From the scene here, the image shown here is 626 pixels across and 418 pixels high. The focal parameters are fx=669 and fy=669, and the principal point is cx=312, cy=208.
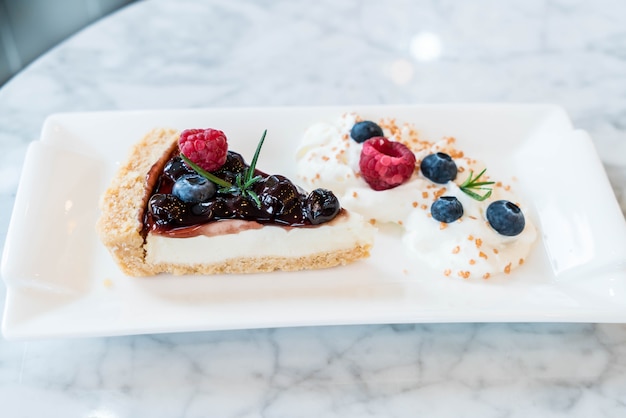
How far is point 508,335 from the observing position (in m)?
2.15

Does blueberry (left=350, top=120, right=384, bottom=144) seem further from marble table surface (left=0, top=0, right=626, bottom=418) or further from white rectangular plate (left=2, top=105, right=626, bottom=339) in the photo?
marble table surface (left=0, top=0, right=626, bottom=418)

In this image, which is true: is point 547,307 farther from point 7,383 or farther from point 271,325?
point 7,383

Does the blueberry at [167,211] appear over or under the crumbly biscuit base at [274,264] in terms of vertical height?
over

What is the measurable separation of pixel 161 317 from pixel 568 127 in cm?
174

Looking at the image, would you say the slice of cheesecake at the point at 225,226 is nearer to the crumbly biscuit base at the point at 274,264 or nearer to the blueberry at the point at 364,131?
the crumbly biscuit base at the point at 274,264

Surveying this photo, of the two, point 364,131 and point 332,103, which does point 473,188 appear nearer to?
point 364,131

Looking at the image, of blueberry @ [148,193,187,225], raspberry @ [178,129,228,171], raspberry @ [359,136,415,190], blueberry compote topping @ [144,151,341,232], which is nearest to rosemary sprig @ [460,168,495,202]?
raspberry @ [359,136,415,190]

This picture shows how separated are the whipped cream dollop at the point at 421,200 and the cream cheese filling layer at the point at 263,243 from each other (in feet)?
0.59

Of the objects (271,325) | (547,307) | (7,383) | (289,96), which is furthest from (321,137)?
(7,383)

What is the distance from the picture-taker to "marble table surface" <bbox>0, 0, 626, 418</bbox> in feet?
6.59

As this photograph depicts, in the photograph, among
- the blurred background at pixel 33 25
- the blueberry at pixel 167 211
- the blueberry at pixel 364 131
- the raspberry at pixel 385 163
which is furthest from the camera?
the blurred background at pixel 33 25

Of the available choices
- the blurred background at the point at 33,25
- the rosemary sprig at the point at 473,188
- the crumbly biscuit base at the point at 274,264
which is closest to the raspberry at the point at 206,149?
the crumbly biscuit base at the point at 274,264

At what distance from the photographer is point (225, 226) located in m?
2.18

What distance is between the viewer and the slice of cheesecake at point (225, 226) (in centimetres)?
216
